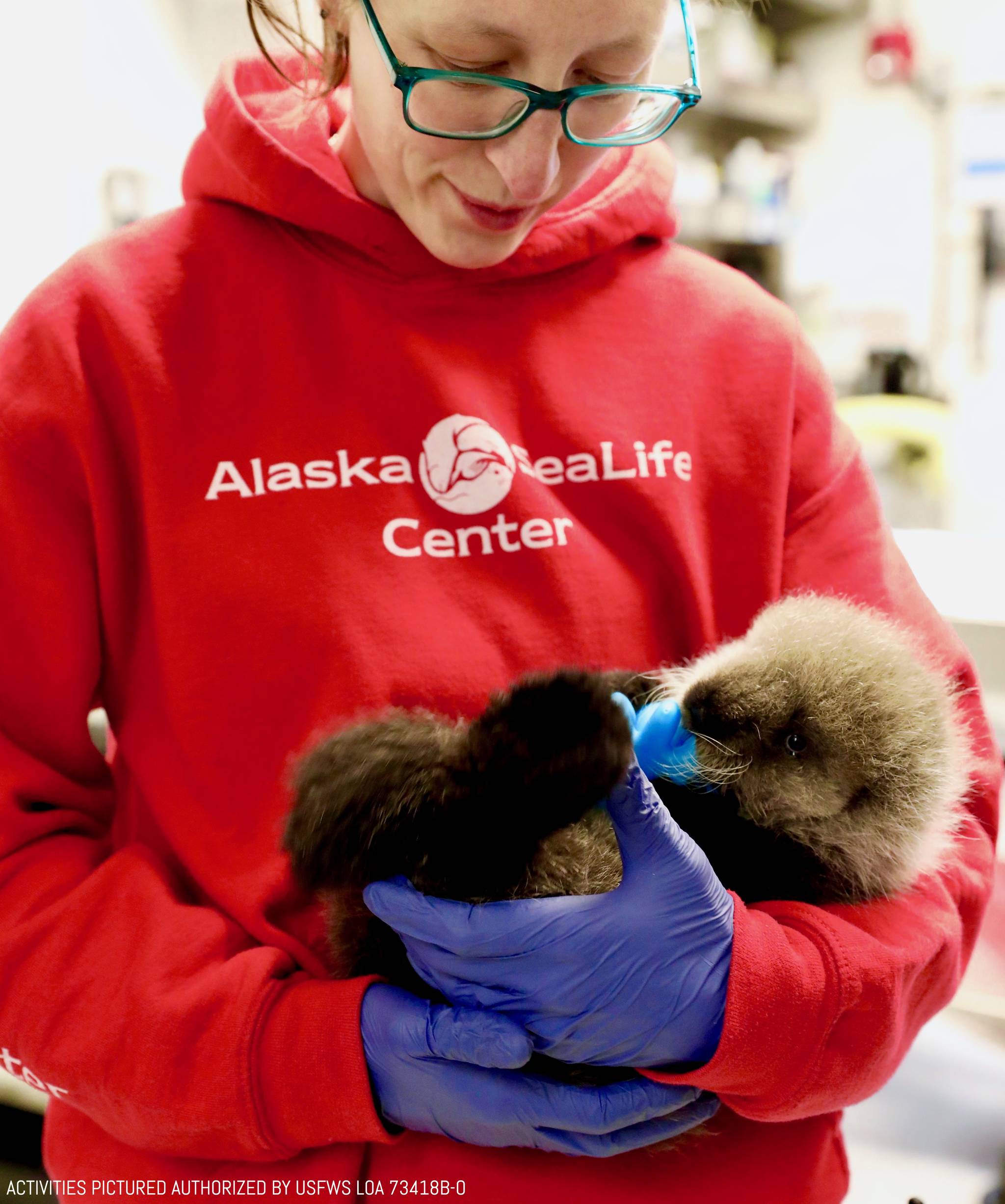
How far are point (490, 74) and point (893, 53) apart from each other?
2.93m

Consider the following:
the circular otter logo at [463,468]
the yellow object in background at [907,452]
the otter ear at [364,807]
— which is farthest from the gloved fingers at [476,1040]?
the yellow object in background at [907,452]

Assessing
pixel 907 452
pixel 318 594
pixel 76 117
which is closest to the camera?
pixel 318 594

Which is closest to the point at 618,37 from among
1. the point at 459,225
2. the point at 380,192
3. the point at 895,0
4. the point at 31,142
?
the point at 459,225

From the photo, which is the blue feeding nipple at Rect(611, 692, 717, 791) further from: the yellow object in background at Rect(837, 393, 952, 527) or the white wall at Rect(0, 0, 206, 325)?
the yellow object in background at Rect(837, 393, 952, 527)

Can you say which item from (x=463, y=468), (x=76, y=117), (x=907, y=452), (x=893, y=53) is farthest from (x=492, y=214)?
(x=893, y=53)

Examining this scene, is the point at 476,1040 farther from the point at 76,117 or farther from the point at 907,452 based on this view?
the point at 907,452

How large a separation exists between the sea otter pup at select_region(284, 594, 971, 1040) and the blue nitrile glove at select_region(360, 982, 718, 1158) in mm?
68

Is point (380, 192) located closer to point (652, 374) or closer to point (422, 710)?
point (652, 374)

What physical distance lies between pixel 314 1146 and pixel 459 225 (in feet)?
2.76

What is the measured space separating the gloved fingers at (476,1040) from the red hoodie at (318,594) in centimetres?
7

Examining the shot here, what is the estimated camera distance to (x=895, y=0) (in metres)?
3.25

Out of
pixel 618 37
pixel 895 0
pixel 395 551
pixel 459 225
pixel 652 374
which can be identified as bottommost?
pixel 395 551

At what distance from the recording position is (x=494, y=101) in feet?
2.81

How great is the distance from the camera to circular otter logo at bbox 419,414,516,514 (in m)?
1.01
